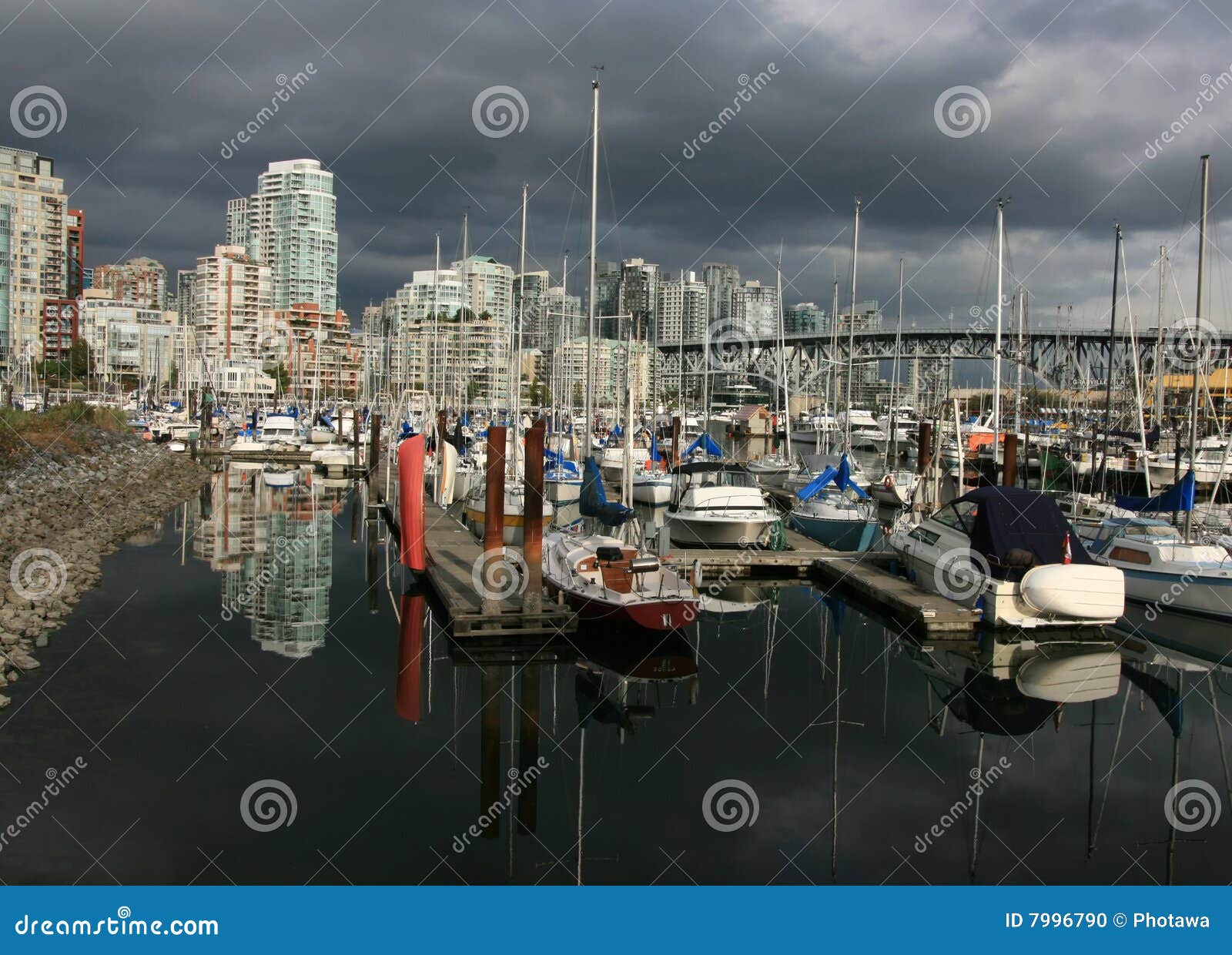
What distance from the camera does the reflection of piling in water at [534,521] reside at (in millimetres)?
17734

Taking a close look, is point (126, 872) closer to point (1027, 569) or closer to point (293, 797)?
point (293, 797)

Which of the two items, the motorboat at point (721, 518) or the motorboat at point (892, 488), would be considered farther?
the motorboat at point (892, 488)

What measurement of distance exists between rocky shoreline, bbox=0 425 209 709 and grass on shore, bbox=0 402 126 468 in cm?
24

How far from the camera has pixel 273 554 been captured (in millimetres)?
28250

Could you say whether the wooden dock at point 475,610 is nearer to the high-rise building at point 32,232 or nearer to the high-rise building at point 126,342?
the high-rise building at point 32,232

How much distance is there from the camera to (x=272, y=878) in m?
9.84

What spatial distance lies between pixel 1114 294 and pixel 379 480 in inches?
1145

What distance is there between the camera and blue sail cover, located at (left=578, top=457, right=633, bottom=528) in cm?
2241

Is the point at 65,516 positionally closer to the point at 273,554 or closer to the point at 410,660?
the point at 273,554

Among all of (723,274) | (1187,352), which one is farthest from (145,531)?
(723,274)

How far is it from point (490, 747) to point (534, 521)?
5.17 metres

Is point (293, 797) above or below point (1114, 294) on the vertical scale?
below

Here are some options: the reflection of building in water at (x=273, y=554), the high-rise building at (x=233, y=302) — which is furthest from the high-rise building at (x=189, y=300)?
the reflection of building in water at (x=273, y=554)

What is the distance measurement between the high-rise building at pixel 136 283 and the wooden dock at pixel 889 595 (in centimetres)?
16475
